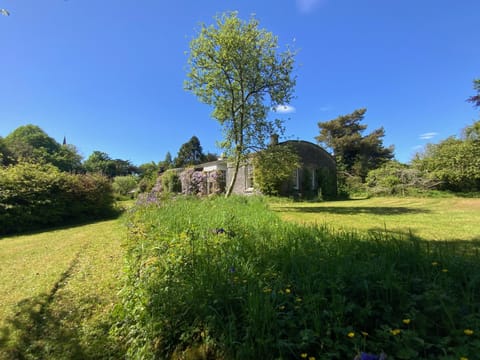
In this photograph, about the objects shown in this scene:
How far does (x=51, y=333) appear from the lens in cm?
289

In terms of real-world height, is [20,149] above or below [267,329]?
above

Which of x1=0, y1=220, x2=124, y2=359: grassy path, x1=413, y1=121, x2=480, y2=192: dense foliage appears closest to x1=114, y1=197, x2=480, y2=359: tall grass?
x1=0, y1=220, x2=124, y2=359: grassy path

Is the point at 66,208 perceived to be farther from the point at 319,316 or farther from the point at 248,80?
the point at 319,316

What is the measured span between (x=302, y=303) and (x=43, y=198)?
12538mm

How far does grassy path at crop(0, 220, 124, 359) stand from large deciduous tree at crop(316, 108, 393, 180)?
30.1m

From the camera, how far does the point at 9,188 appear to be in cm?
998

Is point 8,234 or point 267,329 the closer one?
point 267,329

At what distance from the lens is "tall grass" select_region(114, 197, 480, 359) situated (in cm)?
160

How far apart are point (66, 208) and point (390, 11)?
15.9 metres

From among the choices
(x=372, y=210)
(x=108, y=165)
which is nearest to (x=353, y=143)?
(x=372, y=210)

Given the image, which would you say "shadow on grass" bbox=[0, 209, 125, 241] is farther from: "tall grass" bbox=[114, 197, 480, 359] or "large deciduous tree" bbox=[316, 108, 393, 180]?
"large deciduous tree" bbox=[316, 108, 393, 180]

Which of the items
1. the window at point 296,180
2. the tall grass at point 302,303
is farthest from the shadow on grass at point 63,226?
the window at point 296,180

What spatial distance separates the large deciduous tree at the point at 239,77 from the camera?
1097cm

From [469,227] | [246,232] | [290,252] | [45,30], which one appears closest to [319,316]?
[290,252]
